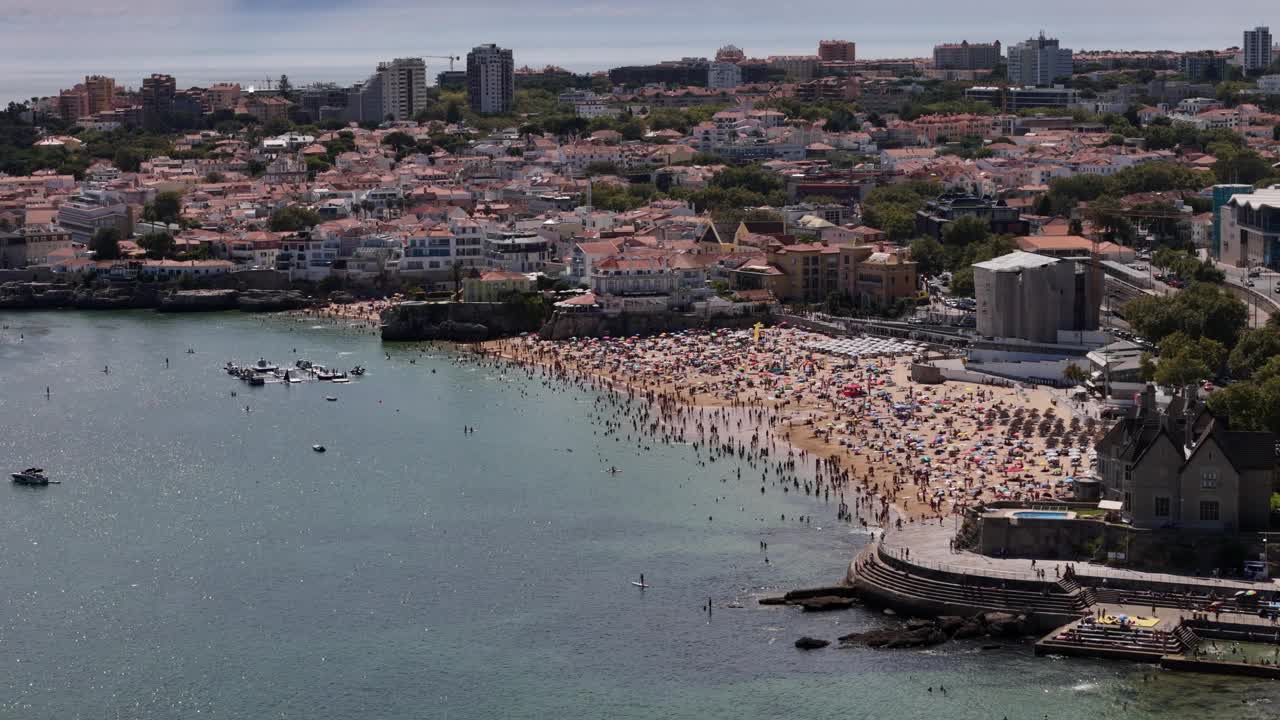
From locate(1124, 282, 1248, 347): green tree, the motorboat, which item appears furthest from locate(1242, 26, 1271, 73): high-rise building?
the motorboat

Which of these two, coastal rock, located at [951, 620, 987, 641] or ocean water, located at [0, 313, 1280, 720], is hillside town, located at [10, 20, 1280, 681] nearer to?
coastal rock, located at [951, 620, 987, 641]

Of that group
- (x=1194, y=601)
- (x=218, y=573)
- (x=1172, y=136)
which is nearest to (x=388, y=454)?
(x=218, y=573)

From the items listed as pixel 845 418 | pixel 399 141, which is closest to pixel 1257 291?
pixel 845 418

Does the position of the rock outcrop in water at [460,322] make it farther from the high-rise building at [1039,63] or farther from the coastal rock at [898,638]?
the high-rise building at [1039,63]

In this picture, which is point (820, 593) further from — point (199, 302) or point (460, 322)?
point (199, 302)

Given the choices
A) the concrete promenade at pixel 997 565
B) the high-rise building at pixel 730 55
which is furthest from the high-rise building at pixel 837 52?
the concrete promenade at pixel 997 565
